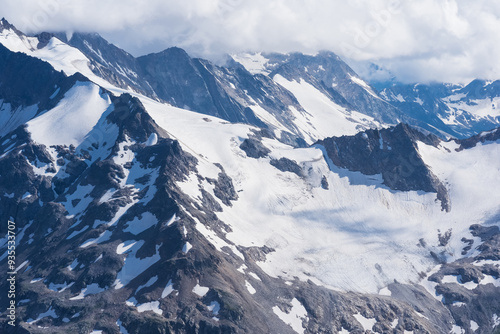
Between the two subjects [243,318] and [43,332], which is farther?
[243,318]

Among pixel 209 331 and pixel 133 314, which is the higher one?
pixel 133 314

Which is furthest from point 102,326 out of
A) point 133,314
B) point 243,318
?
point 243,318

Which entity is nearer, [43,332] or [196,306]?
[43,332]

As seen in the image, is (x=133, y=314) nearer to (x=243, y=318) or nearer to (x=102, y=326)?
(x=102, y=326)

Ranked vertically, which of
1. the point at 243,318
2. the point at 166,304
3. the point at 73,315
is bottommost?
the point at 243,318

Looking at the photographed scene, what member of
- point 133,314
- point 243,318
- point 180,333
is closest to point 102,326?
point 133,314

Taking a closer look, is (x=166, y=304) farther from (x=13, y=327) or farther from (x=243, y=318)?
(x=13, y=327)

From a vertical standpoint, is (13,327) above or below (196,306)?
above
